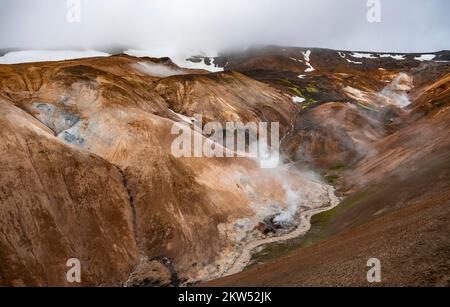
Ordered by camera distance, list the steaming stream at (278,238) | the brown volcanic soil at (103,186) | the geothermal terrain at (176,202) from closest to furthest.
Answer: the geothermal terrain at (176,202)
the brown volcanic soil at (103,186)
the steaming stream at (278,238)

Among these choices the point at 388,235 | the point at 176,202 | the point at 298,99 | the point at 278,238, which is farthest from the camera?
the point at 298,99

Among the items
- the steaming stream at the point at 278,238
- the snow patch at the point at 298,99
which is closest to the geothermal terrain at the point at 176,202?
the steaming stream at the point at 278,238

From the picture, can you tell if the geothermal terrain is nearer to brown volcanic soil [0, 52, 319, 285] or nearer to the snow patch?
brown volcanic soil [0, 52, 319, 285]

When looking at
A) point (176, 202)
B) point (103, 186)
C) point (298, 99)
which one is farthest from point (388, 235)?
point (298, 99)

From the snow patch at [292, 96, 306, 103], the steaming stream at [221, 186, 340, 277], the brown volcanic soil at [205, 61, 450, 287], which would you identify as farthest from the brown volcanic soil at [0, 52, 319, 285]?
the snow patch at [292, 96, 306, 103]

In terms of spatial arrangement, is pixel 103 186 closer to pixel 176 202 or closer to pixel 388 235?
pixel 176 202

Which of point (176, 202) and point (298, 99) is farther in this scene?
point (298, 99)

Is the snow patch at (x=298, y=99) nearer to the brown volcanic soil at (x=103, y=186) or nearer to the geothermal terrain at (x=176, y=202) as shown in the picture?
the geothermal terrain at (x=176, y=202)

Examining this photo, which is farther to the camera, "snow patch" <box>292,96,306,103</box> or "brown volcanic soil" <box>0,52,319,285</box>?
"snow patch" <box>292,96,306,103</box>

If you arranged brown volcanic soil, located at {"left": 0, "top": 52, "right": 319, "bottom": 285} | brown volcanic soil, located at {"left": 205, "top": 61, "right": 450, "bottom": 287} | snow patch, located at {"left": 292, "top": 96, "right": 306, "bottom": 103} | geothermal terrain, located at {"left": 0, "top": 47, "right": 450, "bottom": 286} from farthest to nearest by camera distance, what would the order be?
snow patch, located at {"left": 292, "top": 96, "right": 306, "bottom": 103}
brown volcanic soil, located at {"left": 0, "top": 52, "right": 319, "bottom": 285}
geothermal terrain, located at {"left": 0, "top": 47, "right": 450, "bottom": 286}
brown volcanic soil, located at {"left": 205, "top": 61, "right": 450, "bottom": 287}
